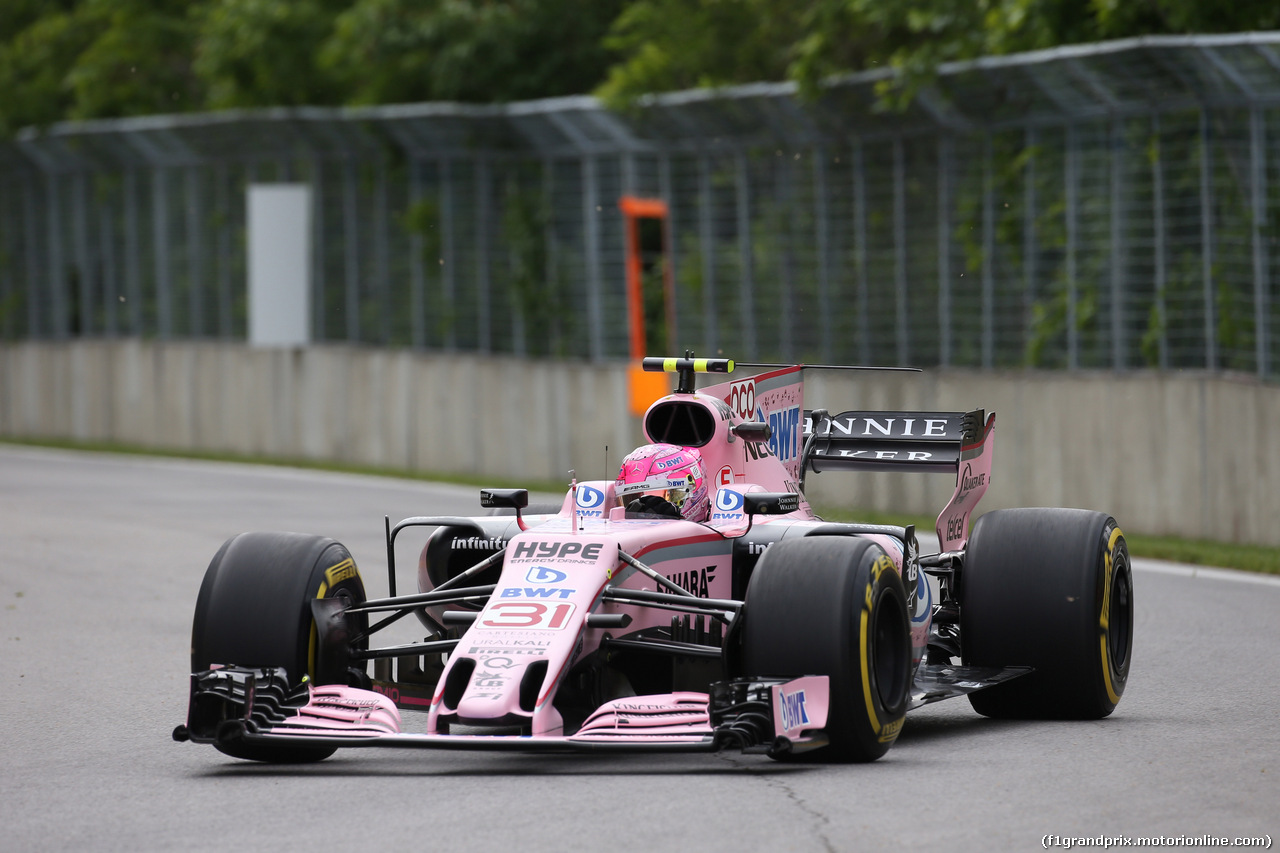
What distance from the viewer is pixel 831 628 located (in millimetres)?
7465

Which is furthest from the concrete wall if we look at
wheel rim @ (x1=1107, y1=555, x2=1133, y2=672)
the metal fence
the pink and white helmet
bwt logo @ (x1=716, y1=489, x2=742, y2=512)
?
the pink and white helmet

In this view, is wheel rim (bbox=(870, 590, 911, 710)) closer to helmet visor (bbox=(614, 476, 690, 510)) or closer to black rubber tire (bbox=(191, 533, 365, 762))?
helmet visor (bbox=(614, 476, 690, 510))

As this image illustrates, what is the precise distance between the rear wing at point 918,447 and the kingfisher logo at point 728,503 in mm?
1251

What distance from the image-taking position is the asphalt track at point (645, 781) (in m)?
6.59

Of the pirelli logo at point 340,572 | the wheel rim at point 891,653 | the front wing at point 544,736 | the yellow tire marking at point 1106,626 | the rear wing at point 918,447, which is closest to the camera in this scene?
the front wing at point 544,736

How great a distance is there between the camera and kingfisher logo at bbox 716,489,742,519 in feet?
30.1

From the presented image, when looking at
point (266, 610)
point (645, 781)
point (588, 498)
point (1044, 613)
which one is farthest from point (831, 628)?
point (266, 610)

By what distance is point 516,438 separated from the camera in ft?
82.2

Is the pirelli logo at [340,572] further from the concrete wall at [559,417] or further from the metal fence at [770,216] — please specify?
the metal fence at [770,216]

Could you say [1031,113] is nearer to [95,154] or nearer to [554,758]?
[554,758]

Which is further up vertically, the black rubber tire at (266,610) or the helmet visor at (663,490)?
the helmet visor at (663,490)

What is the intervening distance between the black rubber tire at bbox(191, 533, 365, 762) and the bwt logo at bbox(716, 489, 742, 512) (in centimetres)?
178

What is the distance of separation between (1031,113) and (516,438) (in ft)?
27.2

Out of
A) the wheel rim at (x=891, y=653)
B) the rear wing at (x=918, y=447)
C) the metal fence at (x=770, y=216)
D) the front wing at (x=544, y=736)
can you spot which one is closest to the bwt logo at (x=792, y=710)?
the front wing at (x=544, y=736)
